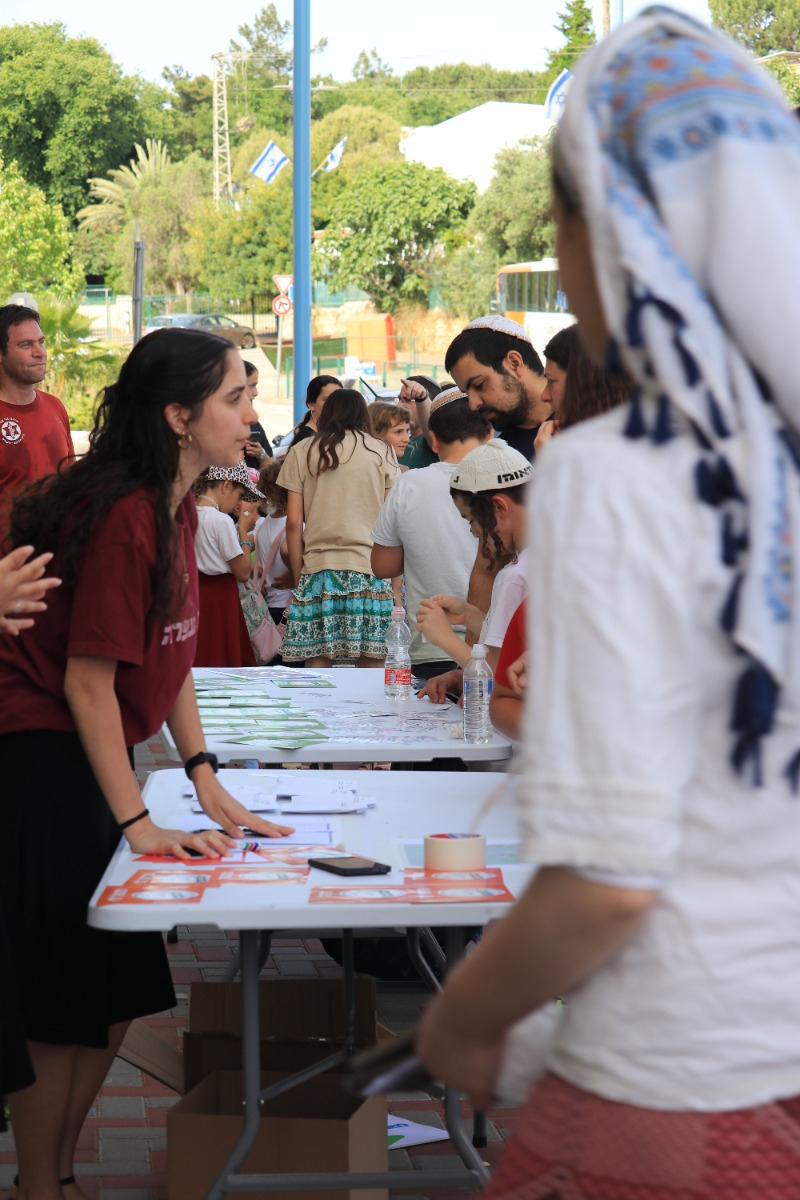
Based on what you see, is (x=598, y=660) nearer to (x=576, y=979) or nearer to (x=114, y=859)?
(x=576, y=979)

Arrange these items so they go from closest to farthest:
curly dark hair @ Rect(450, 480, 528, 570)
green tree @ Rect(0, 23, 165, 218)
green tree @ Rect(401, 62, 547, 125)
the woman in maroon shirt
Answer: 1. the woman in maroon shirt
2. curly dark hair @ Rect(450, 480, 528, 570)
3. green tree @ Rect(0, 23, 165, 218)
4. green tree @ Rect(401, 62, 547, 125)

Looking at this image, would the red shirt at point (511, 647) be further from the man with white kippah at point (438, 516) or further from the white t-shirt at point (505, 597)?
the man with white kippah at point (438, 516)

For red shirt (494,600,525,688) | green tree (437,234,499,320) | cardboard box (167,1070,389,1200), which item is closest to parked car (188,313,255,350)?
green tree (437,234,499,320)

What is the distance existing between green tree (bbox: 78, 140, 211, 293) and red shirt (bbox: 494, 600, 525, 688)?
57983mm

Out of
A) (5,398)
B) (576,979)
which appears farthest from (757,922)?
(5,398)

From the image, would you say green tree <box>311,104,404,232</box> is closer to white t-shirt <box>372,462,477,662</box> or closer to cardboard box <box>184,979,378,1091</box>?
white t-shirt <box>372,462,477,662</box>

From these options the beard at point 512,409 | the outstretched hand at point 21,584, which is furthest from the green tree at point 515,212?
the outstretched hand at point 21,584

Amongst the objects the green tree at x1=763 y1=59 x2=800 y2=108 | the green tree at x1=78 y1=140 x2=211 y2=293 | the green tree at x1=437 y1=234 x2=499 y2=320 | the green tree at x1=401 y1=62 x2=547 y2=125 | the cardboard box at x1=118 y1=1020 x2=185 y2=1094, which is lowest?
the cardboard box at x1=118 y1=1020 x2=185 y2=1094

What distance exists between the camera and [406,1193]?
10.8 ft

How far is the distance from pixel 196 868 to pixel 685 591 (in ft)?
5.56

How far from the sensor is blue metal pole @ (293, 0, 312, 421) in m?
11.9

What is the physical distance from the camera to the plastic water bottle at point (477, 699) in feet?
12.1

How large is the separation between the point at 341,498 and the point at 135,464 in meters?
4.23

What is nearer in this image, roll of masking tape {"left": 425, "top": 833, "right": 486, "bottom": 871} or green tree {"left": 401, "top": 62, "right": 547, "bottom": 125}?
roll of masking tape {"left": 425, "top": 833, "right": 486, "bottom": 871}
